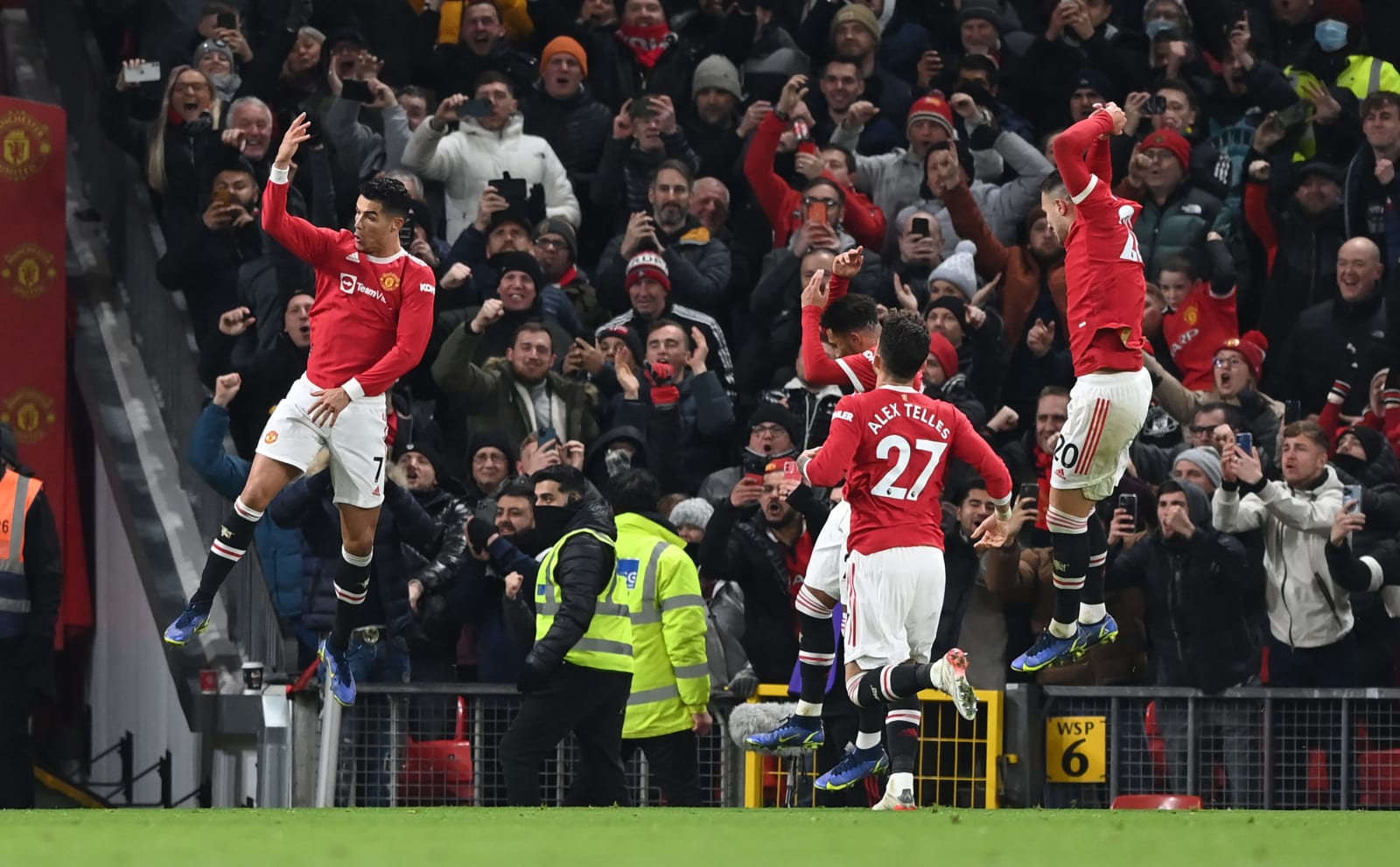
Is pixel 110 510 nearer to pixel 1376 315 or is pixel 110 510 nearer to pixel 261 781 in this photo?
pixel 261 781

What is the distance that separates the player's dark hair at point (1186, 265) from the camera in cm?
1548

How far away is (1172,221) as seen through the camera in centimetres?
1586

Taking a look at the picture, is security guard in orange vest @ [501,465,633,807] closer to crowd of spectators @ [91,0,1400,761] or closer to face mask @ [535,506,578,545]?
face mask @ [535,506,578,545]

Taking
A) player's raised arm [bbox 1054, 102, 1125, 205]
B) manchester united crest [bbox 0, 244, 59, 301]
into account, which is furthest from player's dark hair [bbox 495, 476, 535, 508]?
manchester united crest [bbox 0, 244, 59, 301]

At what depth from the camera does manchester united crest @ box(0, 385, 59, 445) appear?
15.4 metres

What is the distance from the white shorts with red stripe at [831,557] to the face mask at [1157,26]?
7.76 meters

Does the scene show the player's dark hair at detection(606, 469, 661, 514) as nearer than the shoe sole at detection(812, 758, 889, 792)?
No

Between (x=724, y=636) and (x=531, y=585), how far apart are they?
114cm

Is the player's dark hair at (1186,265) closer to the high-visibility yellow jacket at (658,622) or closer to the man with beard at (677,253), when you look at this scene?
the man with beard at (677,253)

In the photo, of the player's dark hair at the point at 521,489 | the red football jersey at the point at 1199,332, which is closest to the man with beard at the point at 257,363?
the player's dark hair at the point at 521,489

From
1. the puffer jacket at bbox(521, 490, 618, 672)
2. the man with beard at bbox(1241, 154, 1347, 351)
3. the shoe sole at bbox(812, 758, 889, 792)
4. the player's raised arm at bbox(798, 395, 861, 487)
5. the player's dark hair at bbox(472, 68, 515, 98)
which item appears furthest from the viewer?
the player's dark hair at bbox(472, 68, 515, 98)

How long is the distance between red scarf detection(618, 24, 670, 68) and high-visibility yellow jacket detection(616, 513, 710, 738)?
20.6 ft

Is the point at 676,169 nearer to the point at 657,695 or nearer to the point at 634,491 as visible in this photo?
the point at 634,491

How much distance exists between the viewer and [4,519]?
13.2 m
